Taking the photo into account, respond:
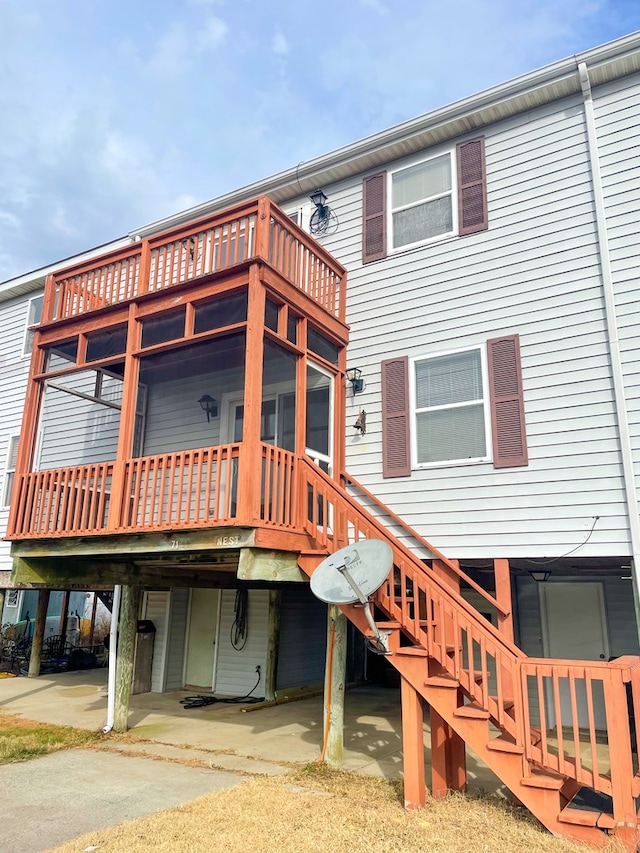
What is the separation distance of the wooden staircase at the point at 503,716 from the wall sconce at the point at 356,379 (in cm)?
230

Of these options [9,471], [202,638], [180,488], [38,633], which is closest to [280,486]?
[180,488]

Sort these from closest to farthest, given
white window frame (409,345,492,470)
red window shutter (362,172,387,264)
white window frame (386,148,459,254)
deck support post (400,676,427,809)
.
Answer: deck support post (400,676,427,809) → white window frame (409,345,492,470) → white window frame (386,148,459,254) → red window shutter (362,172,387,264)

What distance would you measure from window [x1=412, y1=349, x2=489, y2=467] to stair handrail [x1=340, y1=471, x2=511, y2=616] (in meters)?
0.70

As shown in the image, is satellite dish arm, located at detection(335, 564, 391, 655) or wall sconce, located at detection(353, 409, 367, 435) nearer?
satellite dish arm, located at detection(335, 564, 391, 655)

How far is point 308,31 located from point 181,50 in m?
2.57

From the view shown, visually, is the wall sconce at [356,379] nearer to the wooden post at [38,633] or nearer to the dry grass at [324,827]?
the dry grass at [324,827]

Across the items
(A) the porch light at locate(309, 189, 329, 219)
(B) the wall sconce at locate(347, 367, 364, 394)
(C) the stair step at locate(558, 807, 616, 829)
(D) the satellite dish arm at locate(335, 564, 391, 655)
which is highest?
(A) the porch light at locate(309, 189, 329, 219)

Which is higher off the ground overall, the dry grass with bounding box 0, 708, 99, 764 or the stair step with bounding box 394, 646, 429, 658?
the stair step with bounding box 394, 646, 429, 658

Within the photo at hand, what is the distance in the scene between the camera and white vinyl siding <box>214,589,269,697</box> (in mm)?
10820

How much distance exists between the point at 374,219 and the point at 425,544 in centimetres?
471

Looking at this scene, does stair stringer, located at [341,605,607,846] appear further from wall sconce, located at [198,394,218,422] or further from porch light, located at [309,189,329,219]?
porch light, located at [309,189,329,219]

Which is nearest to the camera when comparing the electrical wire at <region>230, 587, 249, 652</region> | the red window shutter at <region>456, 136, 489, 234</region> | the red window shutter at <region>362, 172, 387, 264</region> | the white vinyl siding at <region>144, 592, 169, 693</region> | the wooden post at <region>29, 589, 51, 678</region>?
the red window shutter at <region>456, 136, 489, 234</region>

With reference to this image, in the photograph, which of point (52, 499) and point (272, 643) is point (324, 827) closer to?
Answer: point (52, 499)

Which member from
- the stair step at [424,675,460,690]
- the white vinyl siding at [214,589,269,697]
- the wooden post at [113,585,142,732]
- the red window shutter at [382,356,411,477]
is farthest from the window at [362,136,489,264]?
the white vinyl siding at [214,589,269,697]
